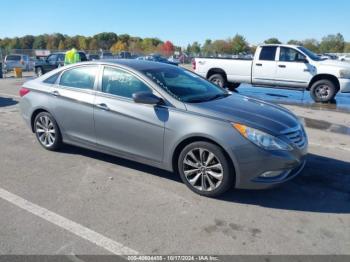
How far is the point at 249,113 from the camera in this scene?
13.8ft

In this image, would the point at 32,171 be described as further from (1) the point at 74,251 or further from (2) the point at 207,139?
(2) the point at 207,139

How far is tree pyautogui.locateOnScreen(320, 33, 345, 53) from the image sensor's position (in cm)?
9862

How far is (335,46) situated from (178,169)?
109 m

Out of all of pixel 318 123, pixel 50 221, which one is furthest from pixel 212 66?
pixel 50 221

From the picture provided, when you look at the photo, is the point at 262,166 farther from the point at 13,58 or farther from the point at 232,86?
the point at 13,58

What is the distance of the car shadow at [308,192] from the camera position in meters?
3.99

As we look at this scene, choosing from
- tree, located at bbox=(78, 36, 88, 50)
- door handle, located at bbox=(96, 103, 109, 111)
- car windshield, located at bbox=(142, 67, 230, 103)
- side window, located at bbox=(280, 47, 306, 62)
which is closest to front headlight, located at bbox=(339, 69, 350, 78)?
side window, located at bbox=(280, 47, 306, 62)

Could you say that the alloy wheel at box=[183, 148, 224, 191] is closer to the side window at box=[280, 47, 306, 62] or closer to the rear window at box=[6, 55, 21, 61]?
the side window at box=[280, 47, 306, 62]

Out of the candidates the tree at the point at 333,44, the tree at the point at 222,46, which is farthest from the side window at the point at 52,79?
the tree at the point at 333,44

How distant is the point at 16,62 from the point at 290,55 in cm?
2494

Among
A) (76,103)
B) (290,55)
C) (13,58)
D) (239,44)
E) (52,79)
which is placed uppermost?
(239,44)

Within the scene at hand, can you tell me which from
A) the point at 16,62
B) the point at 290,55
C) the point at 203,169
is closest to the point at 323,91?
the point at 290,55

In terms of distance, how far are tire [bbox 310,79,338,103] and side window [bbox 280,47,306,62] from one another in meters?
1.03

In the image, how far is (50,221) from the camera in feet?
11.6
